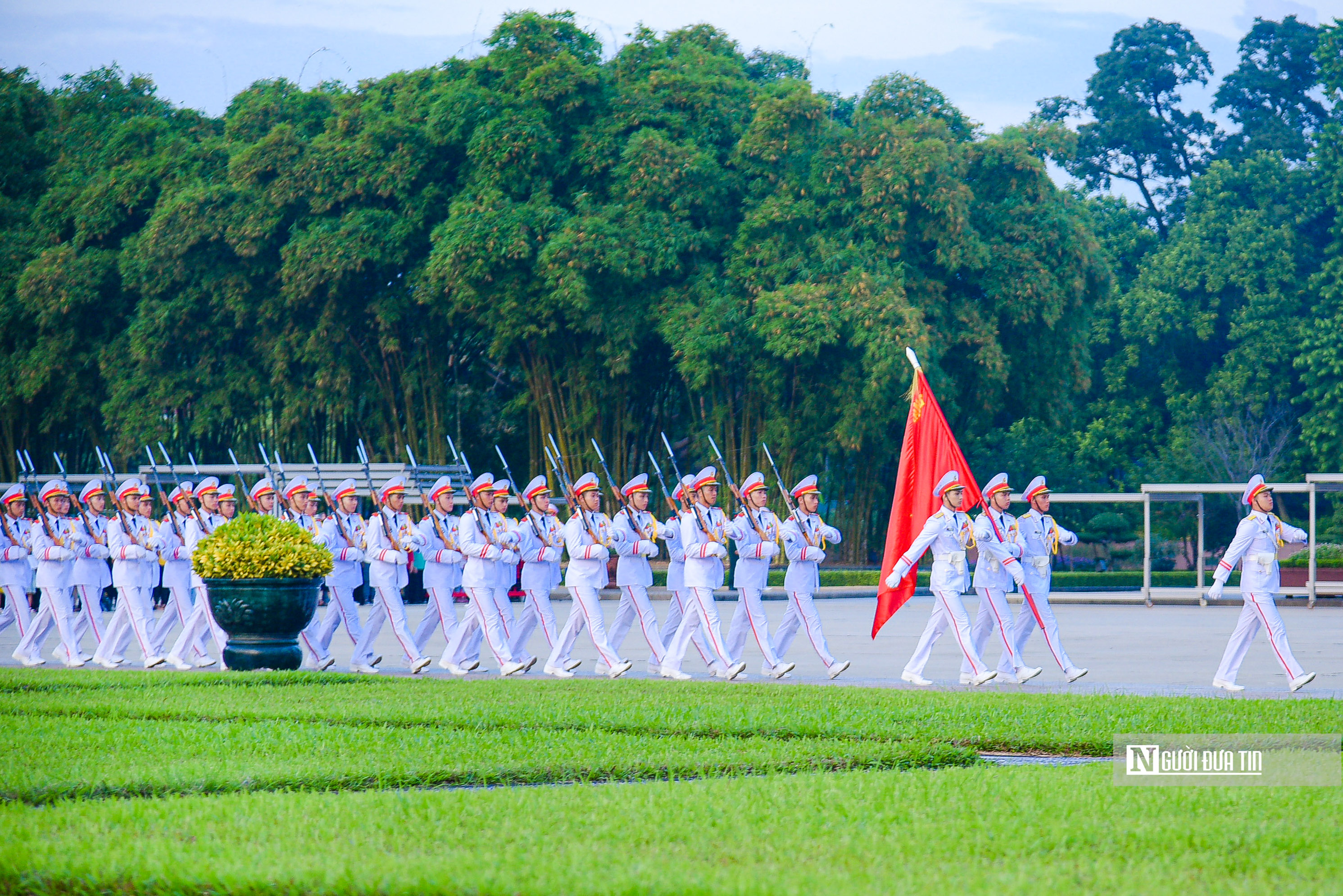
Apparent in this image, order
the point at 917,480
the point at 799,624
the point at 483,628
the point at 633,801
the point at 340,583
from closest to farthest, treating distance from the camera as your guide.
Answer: the point at 633,801, the point at 799,624, the point at 483,628, the point at 340,583, the point at 917,480

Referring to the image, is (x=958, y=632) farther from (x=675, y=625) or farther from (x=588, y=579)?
(x=588, y=579)

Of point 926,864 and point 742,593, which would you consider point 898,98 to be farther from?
point 926,864

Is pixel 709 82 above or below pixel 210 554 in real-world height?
above

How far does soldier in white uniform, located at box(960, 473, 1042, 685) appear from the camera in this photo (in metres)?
12.9

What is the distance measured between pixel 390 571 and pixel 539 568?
4.63ft

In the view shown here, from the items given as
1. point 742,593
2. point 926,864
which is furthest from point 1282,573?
point 926,864

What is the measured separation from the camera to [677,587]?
1416 centimetres

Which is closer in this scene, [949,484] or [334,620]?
[949,484]

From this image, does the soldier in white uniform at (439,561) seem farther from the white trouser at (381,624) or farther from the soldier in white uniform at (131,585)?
the soldier in white uniform at (131,585)

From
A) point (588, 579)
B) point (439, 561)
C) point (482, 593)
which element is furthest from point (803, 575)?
point (439, 561)

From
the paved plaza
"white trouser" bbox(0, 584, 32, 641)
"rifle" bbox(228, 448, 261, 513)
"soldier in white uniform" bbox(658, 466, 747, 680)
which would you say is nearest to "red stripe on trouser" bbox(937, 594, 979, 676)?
the paved plaza

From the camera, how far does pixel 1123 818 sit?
6426 mm

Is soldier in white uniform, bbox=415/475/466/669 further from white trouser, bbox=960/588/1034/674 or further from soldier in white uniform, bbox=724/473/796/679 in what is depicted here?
white trouser, bbox=960/588/1034/674

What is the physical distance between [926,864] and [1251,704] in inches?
217
